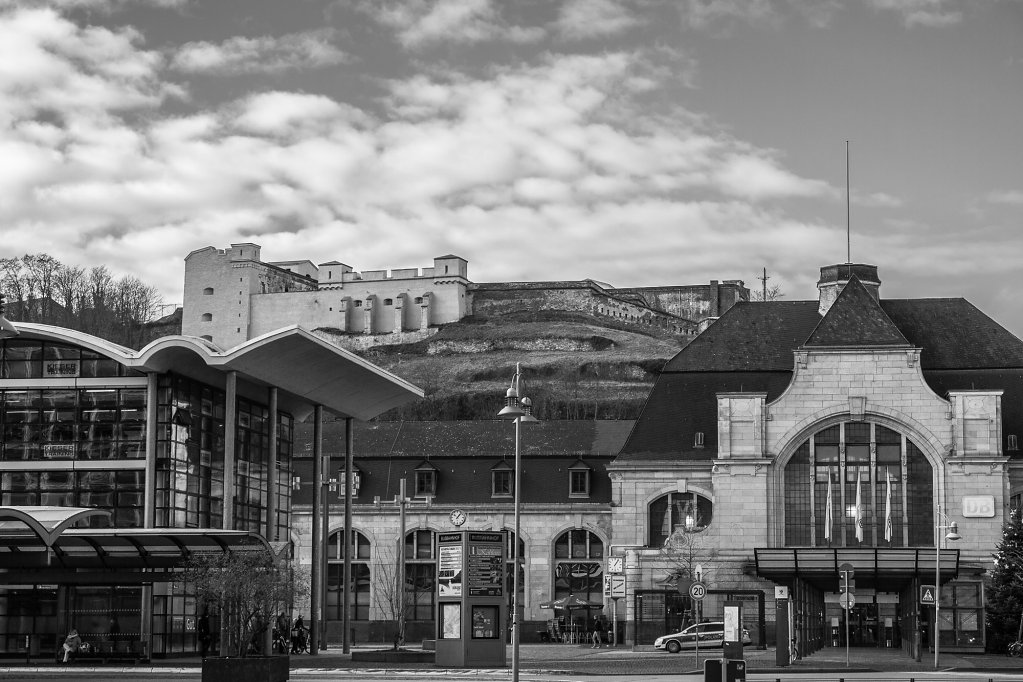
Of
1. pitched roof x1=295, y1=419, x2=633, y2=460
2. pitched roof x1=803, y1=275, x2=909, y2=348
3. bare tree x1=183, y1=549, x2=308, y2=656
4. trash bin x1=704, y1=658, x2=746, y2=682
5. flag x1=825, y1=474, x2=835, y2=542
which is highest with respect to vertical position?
pitched roof x1=803, y1=275, x2=909, y2=348

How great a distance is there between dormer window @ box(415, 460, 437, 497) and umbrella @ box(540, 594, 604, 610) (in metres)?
8.28

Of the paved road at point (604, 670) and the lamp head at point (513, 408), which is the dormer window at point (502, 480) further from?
the lamp head at point (513, 408)

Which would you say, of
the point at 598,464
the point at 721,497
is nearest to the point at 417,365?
the point at 598,464

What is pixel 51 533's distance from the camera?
4706cm

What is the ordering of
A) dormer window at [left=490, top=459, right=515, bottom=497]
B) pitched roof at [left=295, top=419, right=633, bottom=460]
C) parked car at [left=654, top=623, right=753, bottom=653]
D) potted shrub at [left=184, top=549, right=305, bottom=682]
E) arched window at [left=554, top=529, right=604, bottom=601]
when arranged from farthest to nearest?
pitched roof at [left=295, top=419, right=633, bottom=460], dormer window at [left=490, top=459, right=515, bottom=497], arched window at [left=554, top=529, right=604, bottom=601], parked car at [left=654, top=623, right=753, bottom=653], potted shrub at [left=184, top=549, right=305, bottom=682]

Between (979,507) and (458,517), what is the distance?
1005 inches

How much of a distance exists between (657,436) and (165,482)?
27086 mm

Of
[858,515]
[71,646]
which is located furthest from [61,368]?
[858,515]

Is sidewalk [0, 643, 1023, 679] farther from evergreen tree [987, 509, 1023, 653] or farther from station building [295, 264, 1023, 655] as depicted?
station building [295, 264, 1023, 655]

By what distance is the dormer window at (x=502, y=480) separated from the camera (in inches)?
3290

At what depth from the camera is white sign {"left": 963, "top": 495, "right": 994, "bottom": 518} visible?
69.4 m

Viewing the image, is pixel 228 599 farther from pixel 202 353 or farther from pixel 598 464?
pixel 598 464

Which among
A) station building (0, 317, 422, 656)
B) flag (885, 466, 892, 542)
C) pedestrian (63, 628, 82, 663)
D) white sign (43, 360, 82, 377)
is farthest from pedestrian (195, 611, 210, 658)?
flag (885, 466, 892, 542)

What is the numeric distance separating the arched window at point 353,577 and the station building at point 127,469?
22.4m
